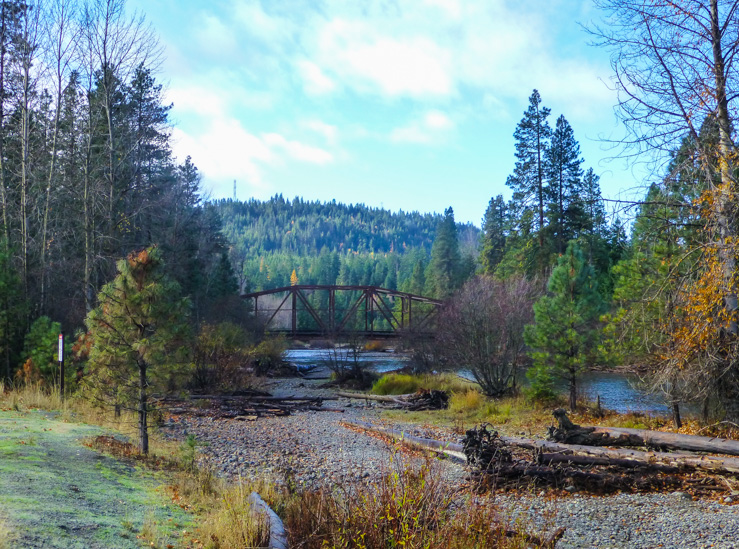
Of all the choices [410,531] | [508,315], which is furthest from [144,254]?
[508,315]

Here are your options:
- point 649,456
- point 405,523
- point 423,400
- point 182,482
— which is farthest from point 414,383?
point 405,523

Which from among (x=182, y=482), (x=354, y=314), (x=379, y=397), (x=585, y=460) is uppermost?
(x=354, y=314)

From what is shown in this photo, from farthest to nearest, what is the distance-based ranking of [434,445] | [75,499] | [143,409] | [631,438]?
1. [434,445]
2. [631,438]
3. [143,409]
4. [75,499]

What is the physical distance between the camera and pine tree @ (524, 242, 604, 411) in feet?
55.5

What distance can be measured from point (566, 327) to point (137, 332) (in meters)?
11.9

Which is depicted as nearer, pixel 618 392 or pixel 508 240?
pixel 618 392

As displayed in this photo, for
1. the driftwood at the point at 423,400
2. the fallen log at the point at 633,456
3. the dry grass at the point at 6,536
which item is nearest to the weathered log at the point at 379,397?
the driftwood at the point at 423,400

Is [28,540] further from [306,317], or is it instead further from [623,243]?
[306,317]

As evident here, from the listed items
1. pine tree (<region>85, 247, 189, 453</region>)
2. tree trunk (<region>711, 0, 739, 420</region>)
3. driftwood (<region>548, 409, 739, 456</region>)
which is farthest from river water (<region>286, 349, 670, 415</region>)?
pine tree (<region>85, 247, 189, 453</region>)

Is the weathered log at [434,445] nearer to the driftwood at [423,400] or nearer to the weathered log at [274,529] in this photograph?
the weathered log at [274,529]

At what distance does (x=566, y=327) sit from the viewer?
1711 cm

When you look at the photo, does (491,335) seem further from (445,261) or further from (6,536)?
(445,261)

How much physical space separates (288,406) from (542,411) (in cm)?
782

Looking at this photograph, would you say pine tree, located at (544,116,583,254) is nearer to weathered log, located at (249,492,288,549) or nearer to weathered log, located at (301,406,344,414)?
weathered log, located at (301,406,344,414)
